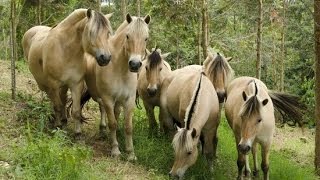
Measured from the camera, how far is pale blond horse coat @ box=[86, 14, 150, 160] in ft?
22.3

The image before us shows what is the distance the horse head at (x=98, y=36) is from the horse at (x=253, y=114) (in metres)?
2.35

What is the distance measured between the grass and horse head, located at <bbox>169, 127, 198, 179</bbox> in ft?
1.22

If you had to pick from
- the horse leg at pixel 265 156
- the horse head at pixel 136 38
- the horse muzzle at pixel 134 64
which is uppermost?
the horse head at pixel 136 38

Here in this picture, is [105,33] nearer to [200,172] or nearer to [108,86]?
[108,86]

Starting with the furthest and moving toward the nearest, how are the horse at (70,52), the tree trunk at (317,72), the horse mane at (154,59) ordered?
the tree trunk at (317,72)
the horse mane at (154,59)
the horse at (70,52)

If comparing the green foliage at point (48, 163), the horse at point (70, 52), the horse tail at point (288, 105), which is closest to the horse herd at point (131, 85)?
the horse at point (70, 52)

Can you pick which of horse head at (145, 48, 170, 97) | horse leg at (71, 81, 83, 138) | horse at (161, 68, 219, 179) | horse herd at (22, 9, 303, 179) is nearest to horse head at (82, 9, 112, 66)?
horse herd at (22, 9, 303, 179)

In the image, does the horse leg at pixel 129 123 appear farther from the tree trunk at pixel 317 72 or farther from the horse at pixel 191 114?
the tree trunk at pixel 317 72

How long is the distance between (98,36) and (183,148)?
2.23 metres

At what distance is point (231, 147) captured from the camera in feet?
32.8

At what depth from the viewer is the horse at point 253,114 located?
260 inches

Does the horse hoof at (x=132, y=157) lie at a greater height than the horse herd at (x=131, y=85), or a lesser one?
lesser

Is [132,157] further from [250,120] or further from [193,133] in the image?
[250,120]

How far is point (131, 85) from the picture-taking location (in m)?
7.24
